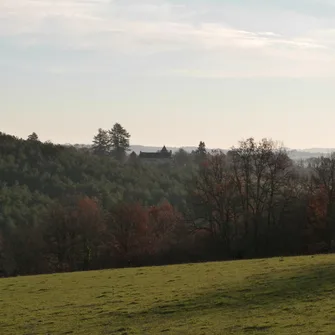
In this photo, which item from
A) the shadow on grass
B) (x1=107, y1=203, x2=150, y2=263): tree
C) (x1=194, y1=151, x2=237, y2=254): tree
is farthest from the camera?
(x1=107, y1=203, x2=150, y2=263): tree

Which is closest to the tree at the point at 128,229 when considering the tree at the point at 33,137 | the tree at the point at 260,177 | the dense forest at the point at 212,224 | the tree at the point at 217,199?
the dense forest at the point at 212,224

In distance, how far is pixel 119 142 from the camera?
496 feet

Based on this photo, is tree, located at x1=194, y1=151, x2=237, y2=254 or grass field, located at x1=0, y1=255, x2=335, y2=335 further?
tree, located at x1=194, y1=151, x2=237, y2=254

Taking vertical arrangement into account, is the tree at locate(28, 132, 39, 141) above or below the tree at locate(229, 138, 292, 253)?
above

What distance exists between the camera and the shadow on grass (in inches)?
819

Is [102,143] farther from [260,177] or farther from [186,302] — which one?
[186,302]

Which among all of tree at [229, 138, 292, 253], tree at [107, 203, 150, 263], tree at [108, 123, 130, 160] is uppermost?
tree at [108, 123, 130, 160]

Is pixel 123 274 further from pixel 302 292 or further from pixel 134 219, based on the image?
pixel 134 219

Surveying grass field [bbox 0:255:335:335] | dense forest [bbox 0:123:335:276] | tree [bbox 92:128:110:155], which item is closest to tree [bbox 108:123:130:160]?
tree [bbox 92:128:110:155]

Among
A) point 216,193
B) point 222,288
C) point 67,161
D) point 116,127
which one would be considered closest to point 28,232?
point 216,193

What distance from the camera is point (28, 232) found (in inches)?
2443

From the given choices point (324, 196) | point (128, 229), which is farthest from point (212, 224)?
point (324, 196)

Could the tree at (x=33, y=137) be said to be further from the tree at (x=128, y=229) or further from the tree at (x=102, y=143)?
the tree at (x=128, y=229)

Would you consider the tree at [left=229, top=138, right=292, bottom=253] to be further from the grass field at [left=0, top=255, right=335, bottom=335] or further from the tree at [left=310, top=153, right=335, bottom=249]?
the grass field at [left=0, top=255, right=335, bottom=335]
